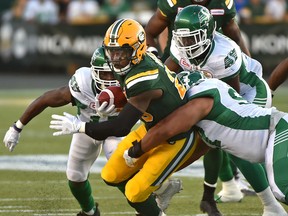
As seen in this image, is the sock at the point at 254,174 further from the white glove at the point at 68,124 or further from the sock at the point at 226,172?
the white glove at the point at 68,124

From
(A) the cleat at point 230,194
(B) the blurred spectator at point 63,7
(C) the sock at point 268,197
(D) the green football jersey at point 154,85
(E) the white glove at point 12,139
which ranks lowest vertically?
(B) the blurred spectator at point 63,7

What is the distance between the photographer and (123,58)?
219 inches

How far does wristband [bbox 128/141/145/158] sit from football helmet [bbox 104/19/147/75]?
18.9 inches

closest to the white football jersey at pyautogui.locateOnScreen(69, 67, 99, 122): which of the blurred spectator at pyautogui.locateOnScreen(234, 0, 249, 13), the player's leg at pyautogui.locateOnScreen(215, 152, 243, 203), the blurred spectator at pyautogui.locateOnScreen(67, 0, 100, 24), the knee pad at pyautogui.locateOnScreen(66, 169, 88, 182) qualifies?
the knee pad at pyautogui.locateOnScreen(66, 169, 88, 182)

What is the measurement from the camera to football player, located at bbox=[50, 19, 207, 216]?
554cm

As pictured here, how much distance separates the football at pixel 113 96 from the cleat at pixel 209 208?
4.29 feet

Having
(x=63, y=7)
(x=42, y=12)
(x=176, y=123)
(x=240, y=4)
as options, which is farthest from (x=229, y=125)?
(x=63, y=7)

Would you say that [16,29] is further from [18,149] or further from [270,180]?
[270,180]

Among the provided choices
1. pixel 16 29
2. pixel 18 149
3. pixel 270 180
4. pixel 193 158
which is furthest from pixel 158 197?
pixel 16 29

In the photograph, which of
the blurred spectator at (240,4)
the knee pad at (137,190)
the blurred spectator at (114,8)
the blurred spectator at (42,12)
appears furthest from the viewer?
the blurred spectator at (42,12)

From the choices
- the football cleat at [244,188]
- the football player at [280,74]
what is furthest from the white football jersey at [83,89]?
the football cleat at [244,188]

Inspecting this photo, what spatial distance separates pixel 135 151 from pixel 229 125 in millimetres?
643

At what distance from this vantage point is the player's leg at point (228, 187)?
7.41 meters

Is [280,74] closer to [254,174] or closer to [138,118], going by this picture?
[254,174]
